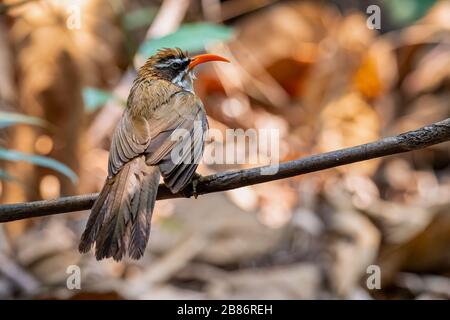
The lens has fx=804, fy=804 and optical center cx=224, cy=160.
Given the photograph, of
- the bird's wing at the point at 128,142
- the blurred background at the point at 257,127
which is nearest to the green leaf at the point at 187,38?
the blurred background at the point at 257,127

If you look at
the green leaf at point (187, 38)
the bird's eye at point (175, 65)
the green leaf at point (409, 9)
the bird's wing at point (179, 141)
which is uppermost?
the green leaf at point (409, 9)

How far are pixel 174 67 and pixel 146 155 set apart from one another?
100cm

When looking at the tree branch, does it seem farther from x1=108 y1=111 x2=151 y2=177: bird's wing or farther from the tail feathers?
x1=108 y1=111 x2=151 y2=177: bird's wing

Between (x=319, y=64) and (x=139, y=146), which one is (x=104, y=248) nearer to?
(x=139, y=146)

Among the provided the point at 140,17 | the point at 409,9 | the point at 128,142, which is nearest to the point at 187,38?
the point at 128,142

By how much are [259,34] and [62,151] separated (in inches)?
114

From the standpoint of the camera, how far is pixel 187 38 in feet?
16.2

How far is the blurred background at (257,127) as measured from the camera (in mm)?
5371

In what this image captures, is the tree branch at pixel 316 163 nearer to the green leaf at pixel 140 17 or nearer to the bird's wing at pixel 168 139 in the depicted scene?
the bird's wing at pixel 168 139

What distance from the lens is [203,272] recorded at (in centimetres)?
559

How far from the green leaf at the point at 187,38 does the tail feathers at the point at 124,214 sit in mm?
1240

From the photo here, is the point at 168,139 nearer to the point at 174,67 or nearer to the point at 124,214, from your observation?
the point at 124,214
